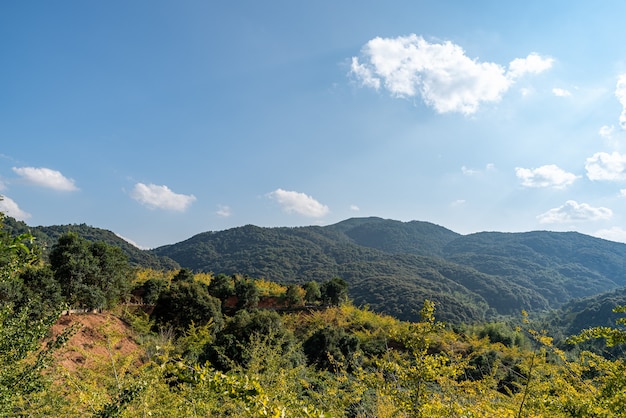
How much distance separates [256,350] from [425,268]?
124 metres

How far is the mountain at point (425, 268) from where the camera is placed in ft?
280

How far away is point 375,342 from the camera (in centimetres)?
3128

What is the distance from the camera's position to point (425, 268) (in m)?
129

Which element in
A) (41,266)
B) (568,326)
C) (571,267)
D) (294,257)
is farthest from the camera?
(571,267)

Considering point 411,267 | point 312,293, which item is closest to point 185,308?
point 312,293

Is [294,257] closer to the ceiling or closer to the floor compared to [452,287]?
closer to the ceiling

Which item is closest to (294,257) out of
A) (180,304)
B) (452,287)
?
(452,287)

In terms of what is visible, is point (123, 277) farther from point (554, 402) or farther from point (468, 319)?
point (468, 319)

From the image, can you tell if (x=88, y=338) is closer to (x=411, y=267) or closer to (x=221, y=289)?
(x=221, y=289)

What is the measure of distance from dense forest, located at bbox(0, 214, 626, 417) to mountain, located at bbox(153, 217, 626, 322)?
3060 millimetres

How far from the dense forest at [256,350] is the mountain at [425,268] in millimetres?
3060

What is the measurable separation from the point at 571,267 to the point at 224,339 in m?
199

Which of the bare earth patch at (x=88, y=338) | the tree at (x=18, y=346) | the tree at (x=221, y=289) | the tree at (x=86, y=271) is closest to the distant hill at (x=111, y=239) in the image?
the tree at (x=221, y=289)

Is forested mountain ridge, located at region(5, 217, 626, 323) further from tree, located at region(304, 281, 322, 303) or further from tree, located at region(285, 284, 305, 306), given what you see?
tree, located at region(285, 284, 305, 306)
